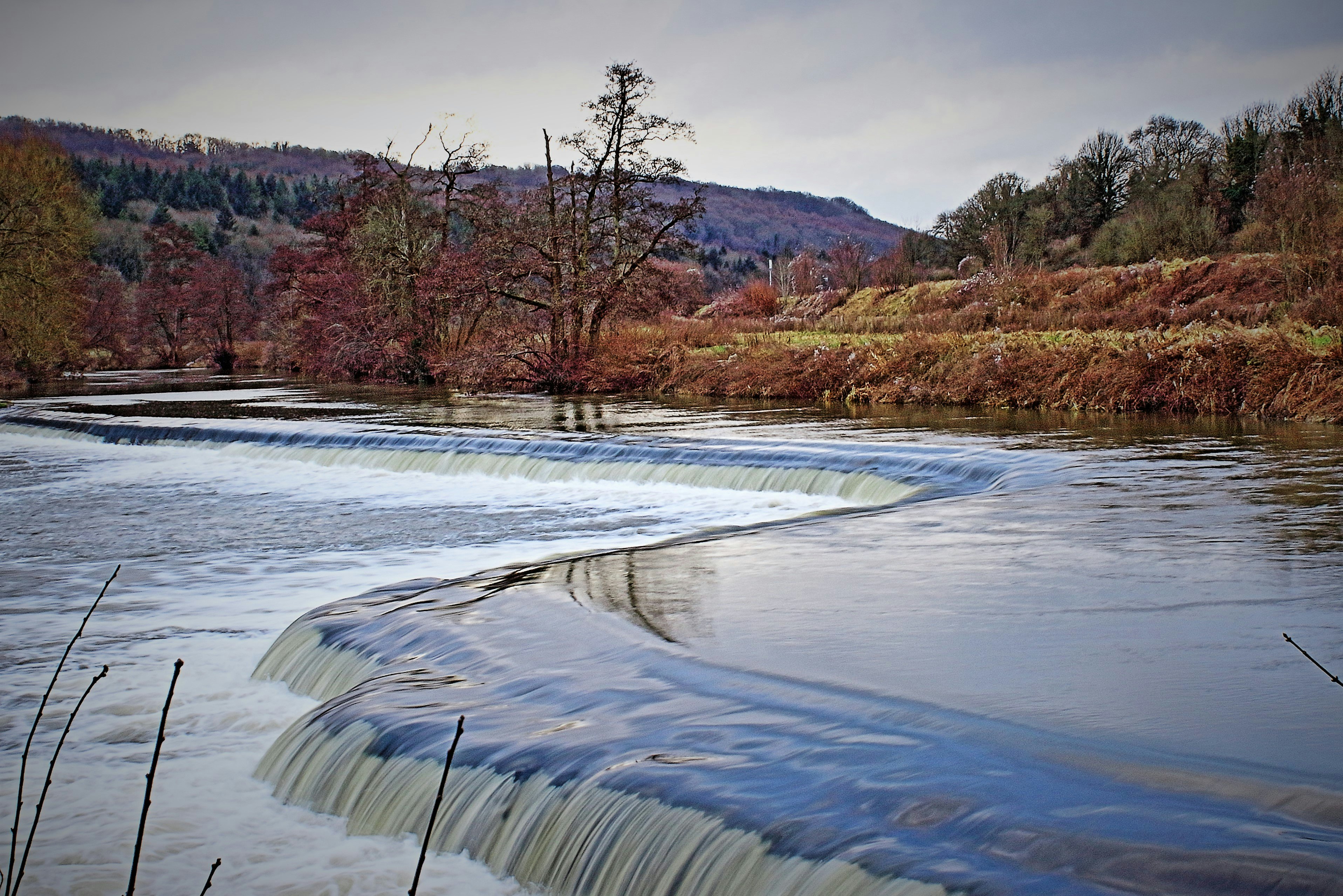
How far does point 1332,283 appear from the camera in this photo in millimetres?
19062

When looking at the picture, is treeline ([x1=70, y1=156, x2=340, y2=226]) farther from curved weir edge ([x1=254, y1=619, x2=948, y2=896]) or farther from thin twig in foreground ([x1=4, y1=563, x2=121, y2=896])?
thin twig in foreground ([x1=4, y1=563, x2=121, y2=896])

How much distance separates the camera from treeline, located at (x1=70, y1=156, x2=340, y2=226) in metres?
123

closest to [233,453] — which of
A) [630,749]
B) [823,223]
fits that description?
[630,749]

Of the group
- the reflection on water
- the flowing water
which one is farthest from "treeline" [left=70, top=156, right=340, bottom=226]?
the reflection on water

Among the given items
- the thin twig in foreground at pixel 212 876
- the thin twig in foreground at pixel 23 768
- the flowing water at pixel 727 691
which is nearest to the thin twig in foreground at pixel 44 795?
the thin twig in foreground at pixel 23 768

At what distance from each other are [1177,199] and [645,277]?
80.7 ft

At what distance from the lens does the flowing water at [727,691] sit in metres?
3.11

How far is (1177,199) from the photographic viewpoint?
4228cm

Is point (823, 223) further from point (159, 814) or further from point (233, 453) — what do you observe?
point (159, 814)

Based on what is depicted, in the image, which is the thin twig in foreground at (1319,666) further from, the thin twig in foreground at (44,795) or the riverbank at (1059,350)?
the riverbank at (1059,350)

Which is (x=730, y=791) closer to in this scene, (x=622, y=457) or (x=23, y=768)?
(x=23, y=768)

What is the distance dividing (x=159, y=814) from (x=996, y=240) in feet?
128

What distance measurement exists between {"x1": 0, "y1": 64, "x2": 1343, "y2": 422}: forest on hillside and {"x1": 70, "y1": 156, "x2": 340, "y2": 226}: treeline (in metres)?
75.7

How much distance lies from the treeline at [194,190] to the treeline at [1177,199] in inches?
3451
